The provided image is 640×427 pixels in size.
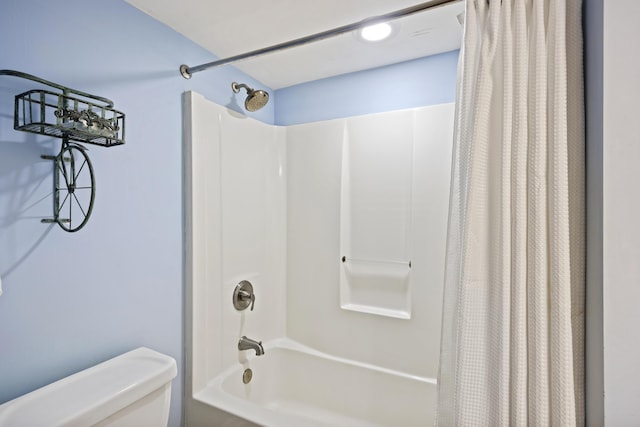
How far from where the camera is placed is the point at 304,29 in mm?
1502

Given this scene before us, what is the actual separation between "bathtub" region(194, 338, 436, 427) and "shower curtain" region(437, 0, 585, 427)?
0.82m

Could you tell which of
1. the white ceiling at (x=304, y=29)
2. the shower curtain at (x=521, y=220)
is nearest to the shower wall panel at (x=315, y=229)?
→ the white ceiling at (x=304, y=29)

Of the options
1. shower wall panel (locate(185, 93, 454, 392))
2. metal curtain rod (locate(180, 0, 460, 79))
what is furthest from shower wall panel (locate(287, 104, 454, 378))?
metal curtain rod (locate(180, 0, 460, 79))

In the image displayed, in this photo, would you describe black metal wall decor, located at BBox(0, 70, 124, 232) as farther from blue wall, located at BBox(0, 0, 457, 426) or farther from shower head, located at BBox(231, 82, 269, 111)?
shower head, located at BBox(231, 82, 269, 111)

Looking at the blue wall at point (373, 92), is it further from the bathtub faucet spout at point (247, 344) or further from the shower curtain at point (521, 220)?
the bathtub faucet spout at point (247, 344)

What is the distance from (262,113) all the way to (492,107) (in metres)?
1.54

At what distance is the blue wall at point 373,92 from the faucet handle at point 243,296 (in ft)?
3.70

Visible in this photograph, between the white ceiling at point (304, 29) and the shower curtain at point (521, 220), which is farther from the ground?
the white ceiling at point (304, 29)

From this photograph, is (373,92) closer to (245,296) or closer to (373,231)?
(373,231)

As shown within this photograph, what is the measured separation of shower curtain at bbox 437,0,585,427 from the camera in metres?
0.81

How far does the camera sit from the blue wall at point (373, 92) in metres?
1.74

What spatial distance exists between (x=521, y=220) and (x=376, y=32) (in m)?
1.15

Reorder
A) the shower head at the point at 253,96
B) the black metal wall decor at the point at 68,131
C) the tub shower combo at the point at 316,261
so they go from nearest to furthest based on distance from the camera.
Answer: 1. the black metal wall decor at the point at 68,131
2. the tub shower combo at the point at 316,261
3. the shower head at the point at 253,96

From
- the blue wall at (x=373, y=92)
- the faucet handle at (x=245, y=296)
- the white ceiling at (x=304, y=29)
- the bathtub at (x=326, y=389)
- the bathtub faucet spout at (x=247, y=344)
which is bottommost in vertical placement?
the bathtub at (x=326, y=389)
